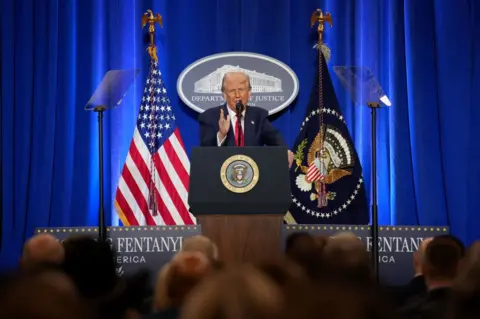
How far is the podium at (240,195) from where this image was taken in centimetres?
447

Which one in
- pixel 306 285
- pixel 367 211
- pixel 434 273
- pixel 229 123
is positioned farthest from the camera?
pixel 367 211

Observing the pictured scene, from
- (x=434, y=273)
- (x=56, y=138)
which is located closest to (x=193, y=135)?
(x=56, y=138)

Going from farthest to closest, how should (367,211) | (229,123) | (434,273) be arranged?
(367,211) → (229,123) → (434,273)

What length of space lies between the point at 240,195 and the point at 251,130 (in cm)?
120

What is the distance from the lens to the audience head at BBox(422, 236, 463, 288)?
2.64 meters

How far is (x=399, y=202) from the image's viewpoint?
6.81 m

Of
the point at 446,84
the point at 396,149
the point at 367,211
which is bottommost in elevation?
the point at 367,211

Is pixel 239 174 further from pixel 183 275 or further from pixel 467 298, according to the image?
pixel 467 298

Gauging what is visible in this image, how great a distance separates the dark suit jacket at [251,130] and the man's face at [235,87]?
1.13 ft

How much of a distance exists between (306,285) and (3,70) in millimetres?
6561

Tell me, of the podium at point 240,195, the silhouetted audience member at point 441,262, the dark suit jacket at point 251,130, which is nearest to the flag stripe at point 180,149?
the dark suit jacket at point 251,130

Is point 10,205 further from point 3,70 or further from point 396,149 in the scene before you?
point 396,149

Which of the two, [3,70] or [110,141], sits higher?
[3,70]

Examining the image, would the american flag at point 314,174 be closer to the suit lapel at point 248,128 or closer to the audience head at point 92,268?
the suit lapel at point 248,128
